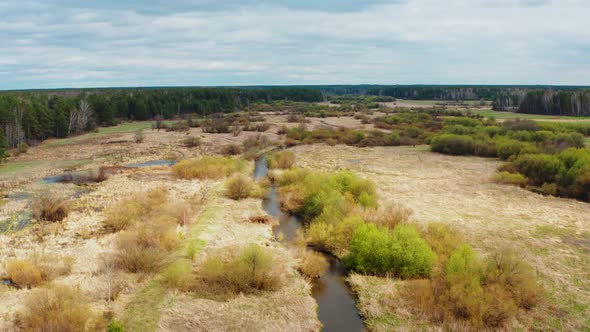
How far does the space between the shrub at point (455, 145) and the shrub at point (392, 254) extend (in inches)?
1645

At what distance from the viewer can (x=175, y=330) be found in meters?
14.6

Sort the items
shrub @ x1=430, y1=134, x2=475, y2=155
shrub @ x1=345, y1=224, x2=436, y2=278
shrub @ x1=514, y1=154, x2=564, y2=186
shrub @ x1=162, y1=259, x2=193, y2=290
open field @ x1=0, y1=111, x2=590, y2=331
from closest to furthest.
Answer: open field @ x1=0, y1=111, x2=590, y2=331 → shrub @ x1=162, y1=259, x2=193, y2=290 → shrub @ x1=345, y1=224, x2=436, y2=278 → shrub @ x1=514, y1=154, x2=564, y2=186 → shrub @ x1=430, y1=134, x2=475, y2=155

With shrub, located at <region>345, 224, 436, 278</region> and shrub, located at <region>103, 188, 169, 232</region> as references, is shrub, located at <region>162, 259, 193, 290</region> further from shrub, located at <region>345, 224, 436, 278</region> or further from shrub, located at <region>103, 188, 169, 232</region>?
shrub, located at <region>345, 224, 436, 278</region>

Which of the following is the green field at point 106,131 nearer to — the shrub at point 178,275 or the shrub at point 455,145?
the shrub at point 178,275

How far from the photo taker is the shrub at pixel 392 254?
62.0 feet

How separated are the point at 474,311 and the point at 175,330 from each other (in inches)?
428

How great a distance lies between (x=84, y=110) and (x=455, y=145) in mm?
69124

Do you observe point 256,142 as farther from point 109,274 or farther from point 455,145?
point 109,274

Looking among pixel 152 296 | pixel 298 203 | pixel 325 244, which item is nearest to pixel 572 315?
pixel 325 244

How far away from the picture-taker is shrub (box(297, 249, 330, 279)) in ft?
64.8

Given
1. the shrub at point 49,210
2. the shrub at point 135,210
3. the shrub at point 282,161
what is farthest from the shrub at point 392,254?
the shrub at point 282,161

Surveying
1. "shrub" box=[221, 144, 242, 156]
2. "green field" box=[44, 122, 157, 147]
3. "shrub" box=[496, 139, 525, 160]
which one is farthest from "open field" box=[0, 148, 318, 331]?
"green field" box=[44, 122, 157, 147]

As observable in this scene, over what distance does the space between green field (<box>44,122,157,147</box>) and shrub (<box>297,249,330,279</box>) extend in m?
59.4

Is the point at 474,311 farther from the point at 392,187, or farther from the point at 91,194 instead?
the point at 91,194
